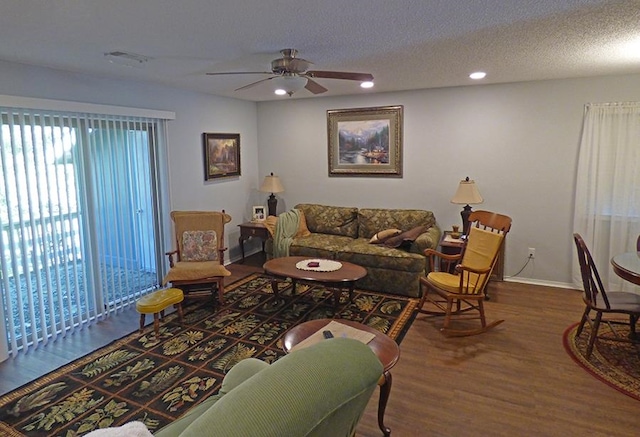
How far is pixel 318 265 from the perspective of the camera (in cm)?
422

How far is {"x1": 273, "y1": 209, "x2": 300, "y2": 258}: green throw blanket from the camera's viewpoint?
522cm

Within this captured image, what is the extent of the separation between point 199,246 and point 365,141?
2686mm

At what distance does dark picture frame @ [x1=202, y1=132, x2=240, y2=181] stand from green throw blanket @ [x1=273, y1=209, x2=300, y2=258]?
1.14 meters

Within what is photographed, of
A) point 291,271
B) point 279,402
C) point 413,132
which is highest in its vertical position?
point 413,132

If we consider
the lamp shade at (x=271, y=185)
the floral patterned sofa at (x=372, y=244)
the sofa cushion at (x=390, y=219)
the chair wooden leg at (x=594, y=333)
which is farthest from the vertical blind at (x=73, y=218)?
the chair wooden leg at (x=594, y=333)

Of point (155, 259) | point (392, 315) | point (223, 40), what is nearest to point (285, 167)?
point (155, 259)

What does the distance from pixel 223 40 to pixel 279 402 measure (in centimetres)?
248

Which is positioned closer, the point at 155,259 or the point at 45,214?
the point at 45,214

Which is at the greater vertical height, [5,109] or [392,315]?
[5,109]

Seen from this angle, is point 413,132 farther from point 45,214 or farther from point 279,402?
point 279,402

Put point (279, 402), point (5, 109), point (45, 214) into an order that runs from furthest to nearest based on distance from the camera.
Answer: point (45, 214) → point (5, 109) → point (279, 402)

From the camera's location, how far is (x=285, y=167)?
6352 mm

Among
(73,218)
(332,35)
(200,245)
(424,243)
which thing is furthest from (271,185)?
(332,35)

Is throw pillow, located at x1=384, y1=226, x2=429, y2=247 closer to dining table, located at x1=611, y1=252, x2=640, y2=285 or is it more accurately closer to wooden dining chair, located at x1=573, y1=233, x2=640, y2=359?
wooden dining chair, located at x1=573, y1=233, x2=640, y2=359
